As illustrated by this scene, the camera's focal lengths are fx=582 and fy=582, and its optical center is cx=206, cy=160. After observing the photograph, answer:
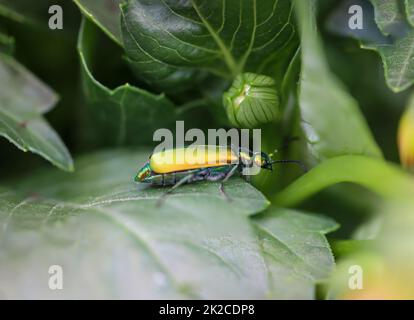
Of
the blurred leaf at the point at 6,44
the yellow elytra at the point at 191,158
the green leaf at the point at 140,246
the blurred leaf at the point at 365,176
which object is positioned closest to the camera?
the green leaf at the point at 140,246

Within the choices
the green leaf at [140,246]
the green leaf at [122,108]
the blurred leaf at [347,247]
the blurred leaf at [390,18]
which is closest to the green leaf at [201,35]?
the green leaf at [122,108]

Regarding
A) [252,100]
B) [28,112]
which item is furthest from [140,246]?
[28,112]

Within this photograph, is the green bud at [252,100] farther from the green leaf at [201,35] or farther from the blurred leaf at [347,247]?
the blurred leaf at [347,247]

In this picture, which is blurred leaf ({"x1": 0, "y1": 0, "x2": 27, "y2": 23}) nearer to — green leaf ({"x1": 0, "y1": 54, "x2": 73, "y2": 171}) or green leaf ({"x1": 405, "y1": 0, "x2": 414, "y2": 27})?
green leaf ({"x1": 0, "y1": 54, "x2": 73, "y2": 171})

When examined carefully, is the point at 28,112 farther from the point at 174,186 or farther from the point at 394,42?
the point at 394,42

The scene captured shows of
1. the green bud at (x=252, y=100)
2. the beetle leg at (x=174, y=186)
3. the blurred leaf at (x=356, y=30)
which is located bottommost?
the beetle leg at (x=174, y=186)

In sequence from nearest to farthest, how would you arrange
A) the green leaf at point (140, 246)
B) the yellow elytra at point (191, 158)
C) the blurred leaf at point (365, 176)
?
the green leaf at point (140, 246) < the blurred leaf at point (365, 176) < the yellow elytra at point (191, 158)
